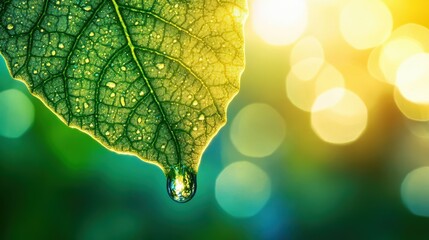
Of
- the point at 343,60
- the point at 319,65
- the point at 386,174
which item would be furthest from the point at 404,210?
the point at 319,65

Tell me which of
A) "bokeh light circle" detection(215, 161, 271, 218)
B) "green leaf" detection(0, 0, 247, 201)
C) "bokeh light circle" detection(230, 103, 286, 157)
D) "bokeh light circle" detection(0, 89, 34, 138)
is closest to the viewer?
"green leaf" detection(0, 0, 247, 201)

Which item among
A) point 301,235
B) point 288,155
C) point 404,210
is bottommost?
point 301,235

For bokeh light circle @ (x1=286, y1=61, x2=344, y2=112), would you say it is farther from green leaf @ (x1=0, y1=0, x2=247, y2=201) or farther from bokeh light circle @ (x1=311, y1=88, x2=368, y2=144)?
green leaf @ (x1=0, y1=0, x2=247, y2=201)

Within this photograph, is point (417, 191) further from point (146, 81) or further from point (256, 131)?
point (146, 81)

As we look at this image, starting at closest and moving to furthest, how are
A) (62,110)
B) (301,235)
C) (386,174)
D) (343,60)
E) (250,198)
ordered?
(62,110) → (301,235) → (386,174) → (343,60) → (250,198)

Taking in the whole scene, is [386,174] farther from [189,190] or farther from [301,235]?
[189,190]

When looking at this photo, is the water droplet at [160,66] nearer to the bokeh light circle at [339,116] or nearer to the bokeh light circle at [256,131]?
the bokeh light circle at [256,131]

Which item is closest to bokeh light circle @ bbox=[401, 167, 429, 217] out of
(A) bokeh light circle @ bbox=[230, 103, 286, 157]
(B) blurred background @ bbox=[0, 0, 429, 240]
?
(B) blurred background @ bbox=[0, 0, 429, 240]

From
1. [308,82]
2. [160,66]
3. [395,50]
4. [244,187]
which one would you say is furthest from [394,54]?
[160,66]
